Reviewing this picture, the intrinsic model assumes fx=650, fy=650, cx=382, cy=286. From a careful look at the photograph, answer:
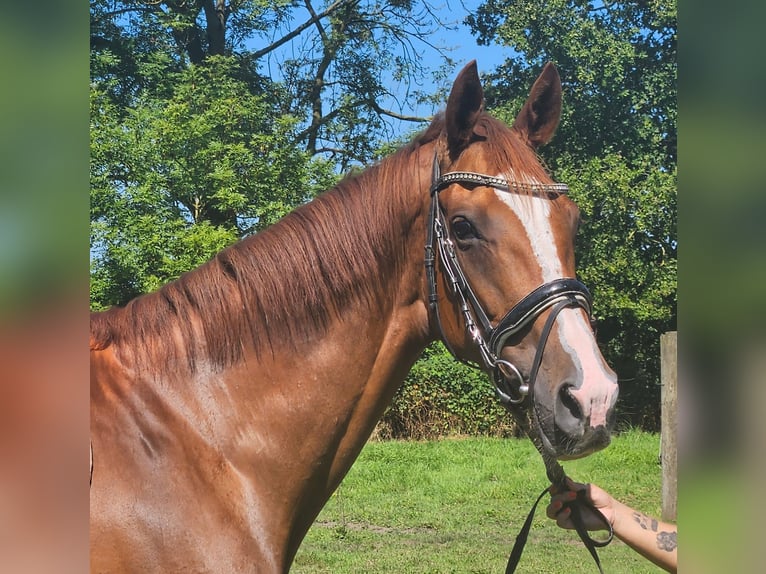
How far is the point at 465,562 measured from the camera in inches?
216

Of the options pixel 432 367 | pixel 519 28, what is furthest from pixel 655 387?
pixel 519 28

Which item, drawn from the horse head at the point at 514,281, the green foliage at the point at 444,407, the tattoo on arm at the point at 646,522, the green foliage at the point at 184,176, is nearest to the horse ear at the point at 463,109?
the horse head at the point at 514,281

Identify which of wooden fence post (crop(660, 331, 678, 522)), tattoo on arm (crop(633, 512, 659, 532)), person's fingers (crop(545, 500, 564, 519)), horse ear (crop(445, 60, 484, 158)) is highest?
horse ear (crop(445, 60, 484, 158))

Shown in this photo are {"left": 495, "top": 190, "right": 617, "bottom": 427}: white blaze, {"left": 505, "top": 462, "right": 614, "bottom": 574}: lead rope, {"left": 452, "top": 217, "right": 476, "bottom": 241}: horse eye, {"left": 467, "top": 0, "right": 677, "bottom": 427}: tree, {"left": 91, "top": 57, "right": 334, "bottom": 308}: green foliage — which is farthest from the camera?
{"left": 467, "top": 0, "right": 677, "bottom": 427}: tree

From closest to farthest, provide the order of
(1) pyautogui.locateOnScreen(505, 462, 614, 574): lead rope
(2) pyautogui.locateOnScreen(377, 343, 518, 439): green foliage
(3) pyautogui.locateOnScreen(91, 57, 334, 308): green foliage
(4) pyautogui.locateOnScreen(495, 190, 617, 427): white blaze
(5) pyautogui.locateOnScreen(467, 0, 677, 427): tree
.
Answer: (4) pyautogui.locateOnScreen(495, 190, 617, 427): white blaze, (1) pyautogui.locateOnScreen(505, 462, 614, 574): lead rope, (3) pyautogui.locateOnScreen(91, 57, 334, 308): green foliage, (2) pyautogui.locateOnScreen(377, 343, 518, 439): green foliage, (5) pyautogui.locateOnScreen(467, 0, 677, 427): tree

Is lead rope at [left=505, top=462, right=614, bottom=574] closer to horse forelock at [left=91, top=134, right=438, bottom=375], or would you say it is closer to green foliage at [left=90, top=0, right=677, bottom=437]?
horse forelock at [left=91, top=134, right=438, bottom=375]

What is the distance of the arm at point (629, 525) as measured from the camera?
6.86 feet

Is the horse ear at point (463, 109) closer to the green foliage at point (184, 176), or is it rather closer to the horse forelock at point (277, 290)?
the horse forelock at point (277, 290)

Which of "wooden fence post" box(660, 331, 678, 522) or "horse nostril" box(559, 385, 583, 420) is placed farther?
"wooden fence post" box(660, 331, 678, 522)

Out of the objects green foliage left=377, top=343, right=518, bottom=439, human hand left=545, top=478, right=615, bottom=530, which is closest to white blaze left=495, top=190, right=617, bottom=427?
human hand left=545, top=478, right=615, bottom=530

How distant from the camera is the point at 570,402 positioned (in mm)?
1685

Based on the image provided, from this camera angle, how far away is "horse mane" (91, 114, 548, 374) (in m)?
1.91
